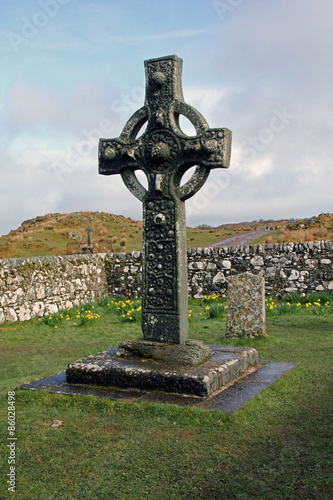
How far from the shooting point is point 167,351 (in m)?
4.62

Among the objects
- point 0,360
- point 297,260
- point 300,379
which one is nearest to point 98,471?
point 300,379

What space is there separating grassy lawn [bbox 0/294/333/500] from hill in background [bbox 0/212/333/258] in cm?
1256

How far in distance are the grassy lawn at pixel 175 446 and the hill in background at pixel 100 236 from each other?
41.2ft

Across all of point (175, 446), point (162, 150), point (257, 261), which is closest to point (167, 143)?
point (162, 150)

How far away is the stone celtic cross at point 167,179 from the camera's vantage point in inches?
185

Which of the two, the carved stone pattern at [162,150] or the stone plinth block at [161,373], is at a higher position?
the carved stone pattern at [162,150]

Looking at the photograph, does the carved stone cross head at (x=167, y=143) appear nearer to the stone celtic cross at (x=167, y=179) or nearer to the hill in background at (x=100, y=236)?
the stone celtic cross at (x=167, y=179)

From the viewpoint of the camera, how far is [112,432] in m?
3.45

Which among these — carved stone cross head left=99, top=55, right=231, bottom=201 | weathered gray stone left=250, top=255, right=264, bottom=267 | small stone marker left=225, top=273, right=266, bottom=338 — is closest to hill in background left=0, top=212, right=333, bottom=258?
weathered gray stone left=250, top=255, right=264, bottom=267

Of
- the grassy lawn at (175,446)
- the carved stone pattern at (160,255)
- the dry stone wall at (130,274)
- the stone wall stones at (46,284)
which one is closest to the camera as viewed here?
the grassy lawn at (175,446)

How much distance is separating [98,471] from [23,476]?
46cm

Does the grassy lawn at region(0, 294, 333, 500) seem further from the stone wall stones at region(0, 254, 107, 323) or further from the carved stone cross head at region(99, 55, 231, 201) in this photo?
the stone wall stones at region(0, 254, 107, 323)

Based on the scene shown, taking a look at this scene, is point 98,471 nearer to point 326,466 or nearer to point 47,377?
point 326,466

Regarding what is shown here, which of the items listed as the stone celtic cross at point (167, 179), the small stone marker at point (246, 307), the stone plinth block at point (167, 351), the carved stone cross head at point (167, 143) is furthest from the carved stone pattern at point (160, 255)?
the small stone marker at point (246, 307)
